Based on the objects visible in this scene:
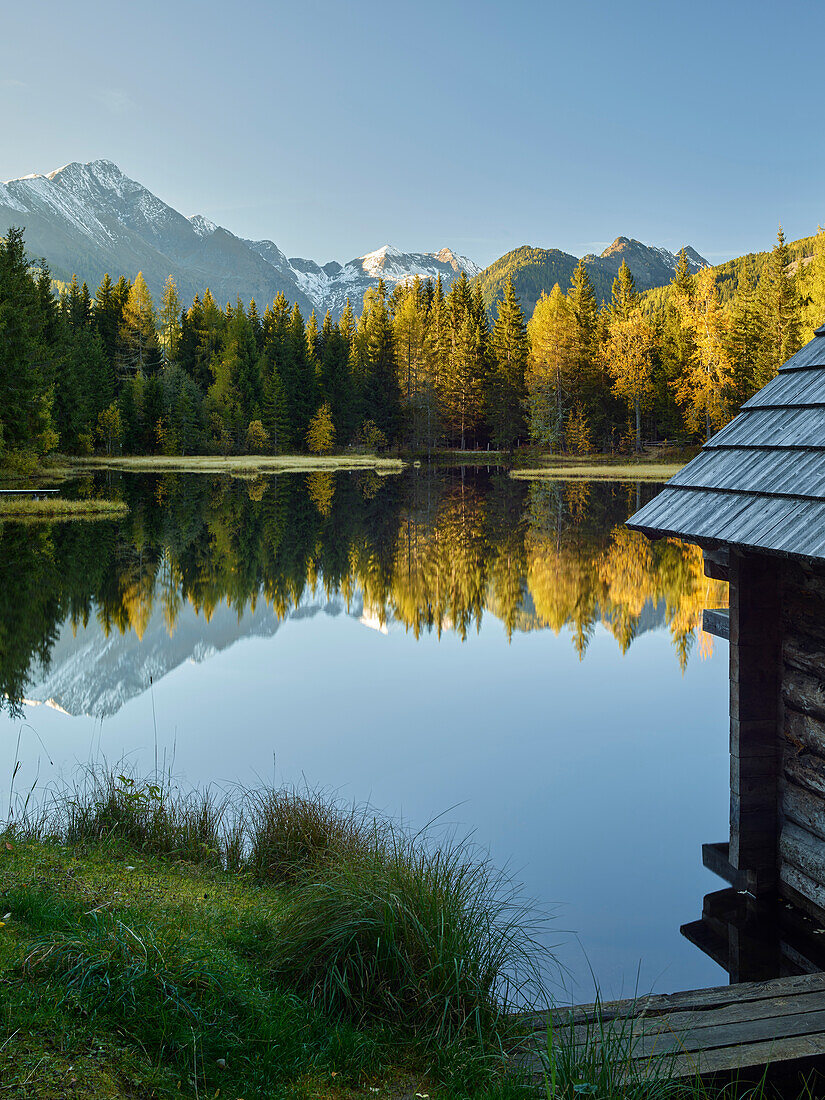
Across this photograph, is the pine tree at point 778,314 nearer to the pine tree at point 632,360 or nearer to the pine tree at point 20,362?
the pine tree at point 632,360

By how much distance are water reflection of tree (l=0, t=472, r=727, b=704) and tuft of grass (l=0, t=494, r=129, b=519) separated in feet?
2.91

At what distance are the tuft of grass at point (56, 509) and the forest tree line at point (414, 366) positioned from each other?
7499 mm

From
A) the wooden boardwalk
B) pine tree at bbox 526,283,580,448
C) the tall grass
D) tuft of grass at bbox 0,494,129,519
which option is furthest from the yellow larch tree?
the wooden boardwalk

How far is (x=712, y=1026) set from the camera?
3.05 metres

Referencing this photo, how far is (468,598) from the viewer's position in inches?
595

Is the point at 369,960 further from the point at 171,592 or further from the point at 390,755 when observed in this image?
the point at 171,592

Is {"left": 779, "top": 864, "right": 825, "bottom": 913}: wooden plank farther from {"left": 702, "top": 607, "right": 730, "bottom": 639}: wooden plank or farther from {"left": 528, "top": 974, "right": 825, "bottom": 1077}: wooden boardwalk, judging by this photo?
{"left": 702, "top": 607, "right": 730, "bottom": 639}: wooden plank

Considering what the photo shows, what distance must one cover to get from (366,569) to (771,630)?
538 inches

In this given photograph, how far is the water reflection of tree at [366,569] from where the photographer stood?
1308 cm

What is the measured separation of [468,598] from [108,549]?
9997 mm

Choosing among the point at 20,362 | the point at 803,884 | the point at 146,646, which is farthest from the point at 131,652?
the point at 20,362

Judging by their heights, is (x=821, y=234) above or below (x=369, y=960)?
above

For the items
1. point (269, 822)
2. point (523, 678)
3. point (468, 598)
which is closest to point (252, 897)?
point (269, 822)

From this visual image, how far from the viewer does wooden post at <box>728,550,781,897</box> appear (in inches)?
179
